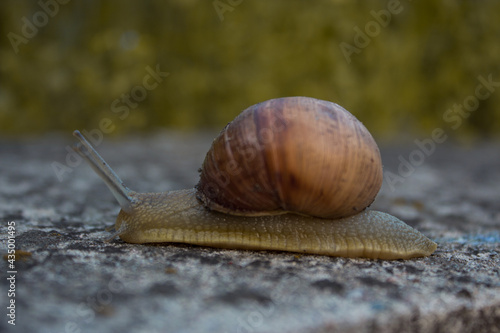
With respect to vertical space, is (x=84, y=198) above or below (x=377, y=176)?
below

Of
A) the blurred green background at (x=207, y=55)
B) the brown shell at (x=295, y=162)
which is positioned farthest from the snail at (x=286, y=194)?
the blurred green background at (x=207, y=55)

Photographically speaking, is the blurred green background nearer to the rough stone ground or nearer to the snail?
the rough stone ground

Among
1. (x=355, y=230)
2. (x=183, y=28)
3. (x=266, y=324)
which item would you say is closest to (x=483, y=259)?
(x=355, y=230)

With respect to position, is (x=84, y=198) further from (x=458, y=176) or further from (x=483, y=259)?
(x=458, y=176)

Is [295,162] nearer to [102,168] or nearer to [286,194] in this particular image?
[286,194]

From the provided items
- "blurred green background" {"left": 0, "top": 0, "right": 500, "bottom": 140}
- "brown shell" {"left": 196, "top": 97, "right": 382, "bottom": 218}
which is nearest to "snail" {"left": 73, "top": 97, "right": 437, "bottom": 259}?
"brown shell" {"left": 196, "top": 97, "right": 382, "bottom": 218}

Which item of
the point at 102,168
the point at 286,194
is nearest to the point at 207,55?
the point at 102,168

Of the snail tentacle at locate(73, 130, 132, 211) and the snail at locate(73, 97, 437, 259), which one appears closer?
the snail at locate(73, 97, 437, 259)
